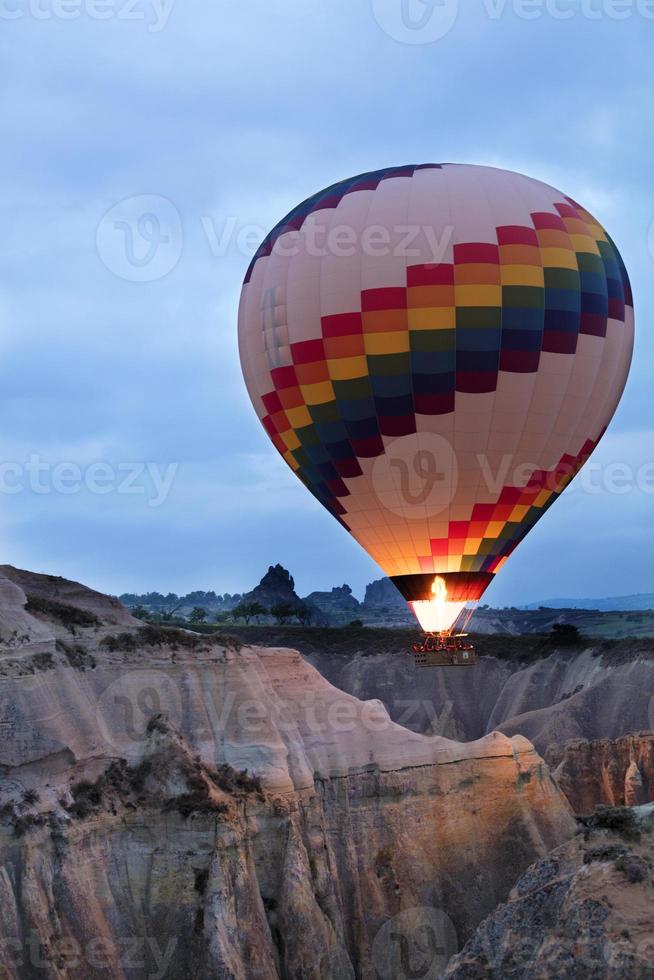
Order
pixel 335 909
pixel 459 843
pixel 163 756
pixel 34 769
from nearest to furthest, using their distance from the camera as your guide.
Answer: pixel 34 769
pixel 163 756
pixel 335 909
pixel 459 843

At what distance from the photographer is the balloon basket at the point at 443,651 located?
4281 centimetres

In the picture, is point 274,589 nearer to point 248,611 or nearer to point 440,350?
point 248,611


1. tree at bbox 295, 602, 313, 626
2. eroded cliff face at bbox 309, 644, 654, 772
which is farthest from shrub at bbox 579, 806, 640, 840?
tree at bbox 295, 602, 313, 626

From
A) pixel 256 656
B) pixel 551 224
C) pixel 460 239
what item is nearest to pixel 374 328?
pixel 460 239

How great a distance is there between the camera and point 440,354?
1612 inches

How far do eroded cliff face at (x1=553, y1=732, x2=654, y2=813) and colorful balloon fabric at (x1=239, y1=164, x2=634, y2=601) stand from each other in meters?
11.6

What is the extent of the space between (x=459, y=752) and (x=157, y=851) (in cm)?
1105

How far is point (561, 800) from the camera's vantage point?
42.0 meters

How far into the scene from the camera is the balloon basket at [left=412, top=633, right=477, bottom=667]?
42812 mm

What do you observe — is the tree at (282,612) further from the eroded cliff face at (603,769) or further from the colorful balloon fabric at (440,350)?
the colorful balloon fabric at (440,350)

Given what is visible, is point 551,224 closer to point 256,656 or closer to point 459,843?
point 256,656

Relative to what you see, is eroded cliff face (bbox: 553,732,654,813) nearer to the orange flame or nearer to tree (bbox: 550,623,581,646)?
the orange flame

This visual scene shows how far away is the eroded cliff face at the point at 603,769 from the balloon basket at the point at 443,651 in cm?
1140

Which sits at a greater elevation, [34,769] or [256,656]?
[256,656]
